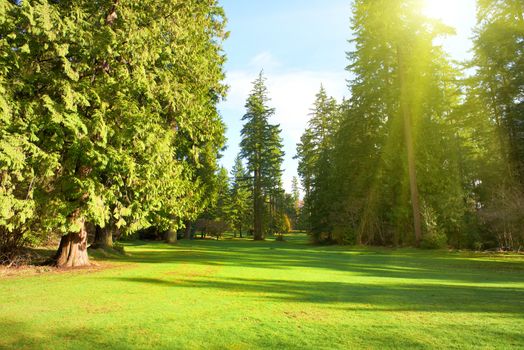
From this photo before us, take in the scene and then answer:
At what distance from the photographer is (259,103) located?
50281mm

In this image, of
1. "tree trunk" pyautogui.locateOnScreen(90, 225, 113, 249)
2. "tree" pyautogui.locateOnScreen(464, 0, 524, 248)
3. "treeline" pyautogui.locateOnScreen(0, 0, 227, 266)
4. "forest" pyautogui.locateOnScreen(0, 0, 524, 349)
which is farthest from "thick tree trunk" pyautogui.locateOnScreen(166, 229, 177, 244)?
"tree" pyautogui.locateOnScreen(464, 0, 524, 248)

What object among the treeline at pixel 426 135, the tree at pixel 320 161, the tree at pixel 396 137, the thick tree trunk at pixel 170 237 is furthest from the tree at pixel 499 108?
the thick tree trunk at pixel 170 237

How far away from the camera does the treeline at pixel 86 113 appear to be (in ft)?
32.2

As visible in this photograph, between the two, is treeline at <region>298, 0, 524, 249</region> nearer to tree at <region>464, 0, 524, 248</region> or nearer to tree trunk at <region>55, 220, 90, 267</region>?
tree at <region>464, 0, 524, 248</region>

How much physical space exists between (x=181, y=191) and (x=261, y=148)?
34500mm

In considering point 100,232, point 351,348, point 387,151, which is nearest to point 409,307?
point 351,348

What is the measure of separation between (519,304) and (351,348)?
4502 mm

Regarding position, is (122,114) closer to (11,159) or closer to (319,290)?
(11,159)

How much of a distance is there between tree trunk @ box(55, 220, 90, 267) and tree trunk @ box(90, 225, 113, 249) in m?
5.72

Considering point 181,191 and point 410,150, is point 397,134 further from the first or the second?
point 181,191

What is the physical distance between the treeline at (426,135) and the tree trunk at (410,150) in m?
0.07

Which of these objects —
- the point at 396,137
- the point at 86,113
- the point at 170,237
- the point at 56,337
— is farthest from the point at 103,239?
the point at 396,137

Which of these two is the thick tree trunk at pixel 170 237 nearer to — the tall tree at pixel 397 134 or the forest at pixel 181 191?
the forest at pixel 181 191

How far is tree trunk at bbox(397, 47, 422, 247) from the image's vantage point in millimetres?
25031
